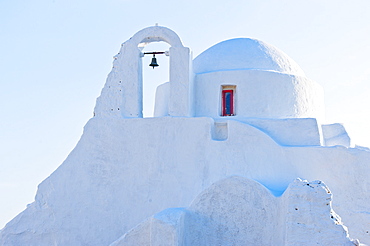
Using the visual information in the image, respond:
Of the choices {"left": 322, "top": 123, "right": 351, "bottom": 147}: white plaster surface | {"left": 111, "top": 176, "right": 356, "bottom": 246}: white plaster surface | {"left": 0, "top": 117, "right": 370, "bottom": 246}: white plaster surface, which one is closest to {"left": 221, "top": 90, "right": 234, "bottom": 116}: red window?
{"left": 0, "top": 117, "right": 370, "bottom": 246}: white plaster surface

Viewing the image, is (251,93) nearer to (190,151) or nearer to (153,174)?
(190,151)

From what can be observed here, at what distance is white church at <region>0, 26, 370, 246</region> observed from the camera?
1105 cm

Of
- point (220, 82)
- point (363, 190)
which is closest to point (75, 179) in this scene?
point (220, 82)

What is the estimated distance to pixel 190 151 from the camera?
1173cm

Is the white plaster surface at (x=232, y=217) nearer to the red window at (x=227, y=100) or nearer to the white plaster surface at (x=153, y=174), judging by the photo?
the white plaster surface at (x=153, y=174)

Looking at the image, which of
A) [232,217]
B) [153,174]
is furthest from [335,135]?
[232,217]

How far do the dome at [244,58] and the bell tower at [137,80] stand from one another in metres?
1.15

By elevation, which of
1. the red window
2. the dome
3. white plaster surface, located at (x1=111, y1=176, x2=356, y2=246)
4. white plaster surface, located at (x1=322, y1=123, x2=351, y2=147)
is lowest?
white plaster surface, located at (x1=111, y1=176, x2=356, y2=246)

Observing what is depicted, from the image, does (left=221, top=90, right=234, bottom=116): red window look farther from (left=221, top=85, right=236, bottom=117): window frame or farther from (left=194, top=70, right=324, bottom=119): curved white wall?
(left=194, top=70, right=324, bottom=119): curved white wall

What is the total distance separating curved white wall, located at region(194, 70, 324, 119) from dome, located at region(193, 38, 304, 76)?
1.38 feet

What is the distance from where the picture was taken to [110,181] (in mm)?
12203

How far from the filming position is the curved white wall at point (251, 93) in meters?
12.9

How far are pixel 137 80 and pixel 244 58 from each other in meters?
3.25

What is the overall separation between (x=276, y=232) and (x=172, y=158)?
160 inches
